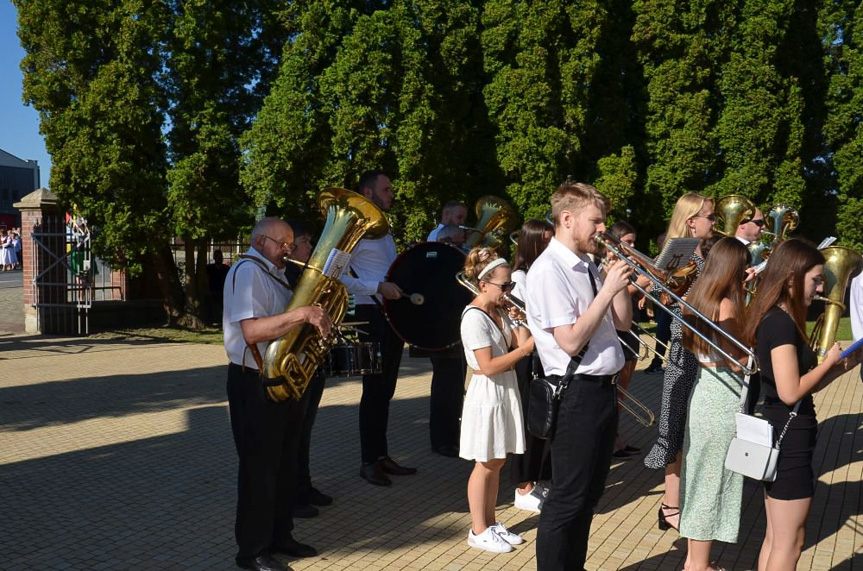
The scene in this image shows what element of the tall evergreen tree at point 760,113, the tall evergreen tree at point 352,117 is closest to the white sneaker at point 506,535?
the tall evergreen tree at point 352,117

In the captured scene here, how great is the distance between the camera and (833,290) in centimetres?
Answer: 529

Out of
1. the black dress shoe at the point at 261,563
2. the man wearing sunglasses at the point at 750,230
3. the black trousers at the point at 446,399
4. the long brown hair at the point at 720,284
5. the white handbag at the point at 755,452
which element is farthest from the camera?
the black trousers at the point at 446,399

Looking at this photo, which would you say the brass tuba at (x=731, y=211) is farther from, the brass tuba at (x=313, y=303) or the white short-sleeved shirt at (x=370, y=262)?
the brass tuba at (x=313, y=303)

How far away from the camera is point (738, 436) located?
11.4ft

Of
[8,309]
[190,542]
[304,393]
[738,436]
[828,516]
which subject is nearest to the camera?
[738,436]

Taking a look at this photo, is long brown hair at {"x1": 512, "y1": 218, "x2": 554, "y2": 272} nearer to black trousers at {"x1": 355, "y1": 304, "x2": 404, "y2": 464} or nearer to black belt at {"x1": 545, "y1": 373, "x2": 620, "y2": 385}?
black trousers at {"x1": 355, "y1": 304, "x2": 404, "y2": 464}

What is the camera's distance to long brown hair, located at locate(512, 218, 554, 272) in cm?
554

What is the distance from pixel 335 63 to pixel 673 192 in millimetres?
7524

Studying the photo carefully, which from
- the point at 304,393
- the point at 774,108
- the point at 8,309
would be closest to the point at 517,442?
the point at 304,393

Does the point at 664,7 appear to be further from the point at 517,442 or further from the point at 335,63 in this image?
the point at 517,442

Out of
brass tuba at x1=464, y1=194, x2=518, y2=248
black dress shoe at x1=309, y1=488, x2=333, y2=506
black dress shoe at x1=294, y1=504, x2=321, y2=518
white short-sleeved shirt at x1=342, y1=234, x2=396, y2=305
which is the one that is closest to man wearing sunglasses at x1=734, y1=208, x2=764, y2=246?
brass tuba at x1=464, y1=194, x2=518, y2=248

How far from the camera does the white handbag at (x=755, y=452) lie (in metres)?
3.36

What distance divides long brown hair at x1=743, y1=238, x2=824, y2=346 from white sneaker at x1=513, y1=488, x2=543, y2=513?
2194 millimetres

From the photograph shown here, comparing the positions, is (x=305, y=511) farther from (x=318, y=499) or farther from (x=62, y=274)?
(x=62, y=274)
